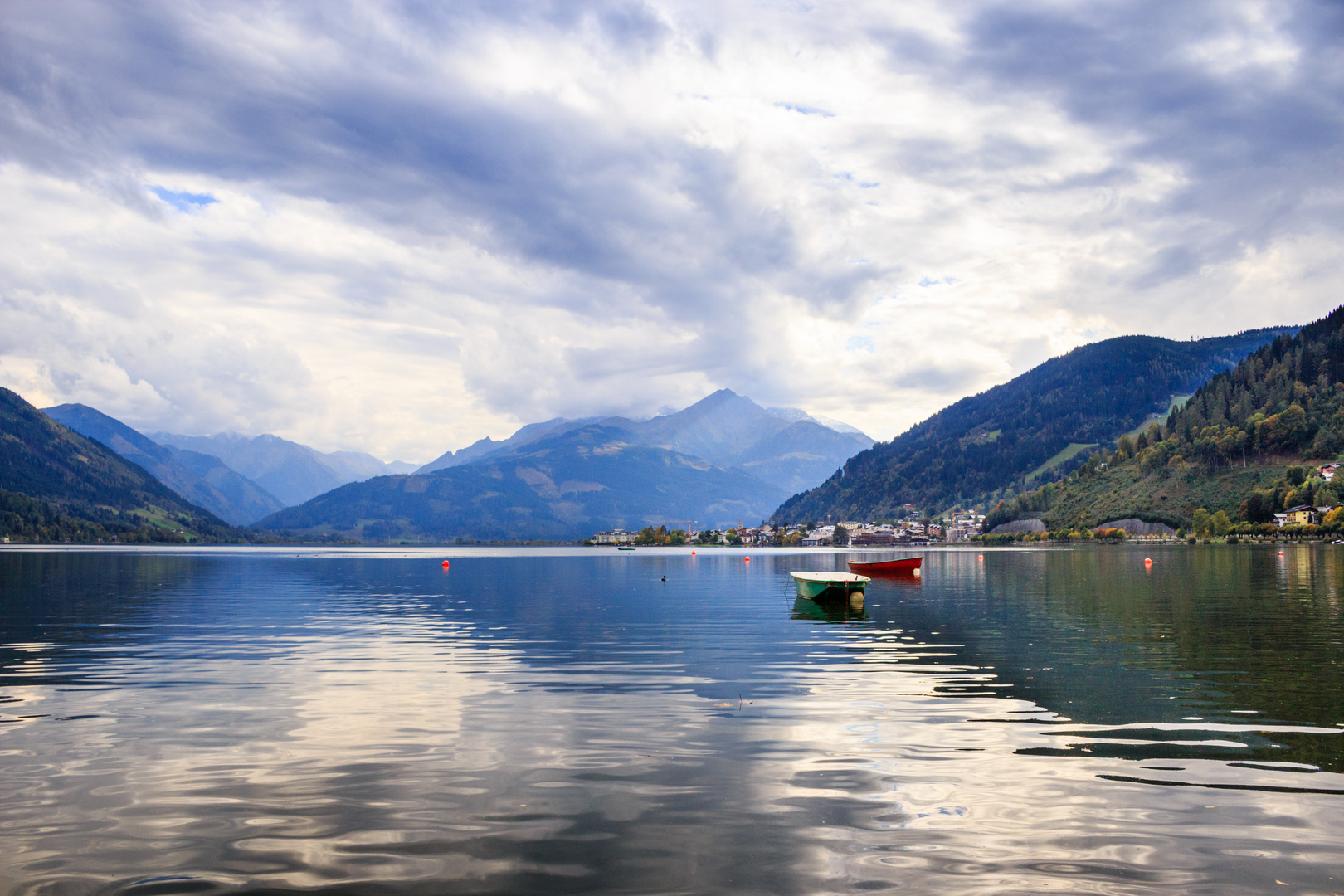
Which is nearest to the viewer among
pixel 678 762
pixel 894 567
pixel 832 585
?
pixel 678 762

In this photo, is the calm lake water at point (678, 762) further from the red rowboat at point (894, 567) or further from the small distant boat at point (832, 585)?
the red rowboat at point (894, 567)

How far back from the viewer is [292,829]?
15.1 metres

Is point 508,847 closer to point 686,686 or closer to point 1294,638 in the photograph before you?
point 686,686

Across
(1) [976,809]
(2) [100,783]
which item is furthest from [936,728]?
(2) [100,783]

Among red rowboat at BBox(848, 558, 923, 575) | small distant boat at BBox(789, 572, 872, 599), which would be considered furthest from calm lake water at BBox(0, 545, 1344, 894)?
red rowboat at BBox(848, 558, 923, 575)

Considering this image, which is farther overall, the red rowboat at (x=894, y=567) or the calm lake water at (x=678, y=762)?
the red rowboat at (x=894, y=567)

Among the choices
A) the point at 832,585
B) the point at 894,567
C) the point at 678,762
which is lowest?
the point at 894,567

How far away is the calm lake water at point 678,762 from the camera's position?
13320mm

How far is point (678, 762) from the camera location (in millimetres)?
19891

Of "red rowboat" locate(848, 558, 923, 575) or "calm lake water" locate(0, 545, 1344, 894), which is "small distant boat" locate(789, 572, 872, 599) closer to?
"calm lake water" locate(0, 545, 1344, 894)

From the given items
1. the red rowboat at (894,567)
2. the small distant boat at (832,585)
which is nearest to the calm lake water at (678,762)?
the small distant boat at (832,585)

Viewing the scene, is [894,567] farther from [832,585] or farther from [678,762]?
[678,762]

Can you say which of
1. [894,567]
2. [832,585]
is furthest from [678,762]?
[894,567]

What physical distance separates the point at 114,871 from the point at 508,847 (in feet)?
21.0
